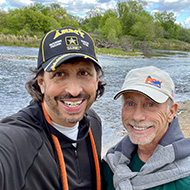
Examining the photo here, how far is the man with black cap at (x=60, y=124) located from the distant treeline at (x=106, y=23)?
64540mm

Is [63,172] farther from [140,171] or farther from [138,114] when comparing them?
[138,114]

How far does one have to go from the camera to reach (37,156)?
177 cm

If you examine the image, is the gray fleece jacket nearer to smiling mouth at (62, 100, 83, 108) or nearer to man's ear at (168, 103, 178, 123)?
man's ear at (168, 103, 178, 123)

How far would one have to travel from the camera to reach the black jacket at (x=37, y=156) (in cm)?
159

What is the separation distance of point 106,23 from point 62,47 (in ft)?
277

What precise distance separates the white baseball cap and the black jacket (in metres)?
0.74

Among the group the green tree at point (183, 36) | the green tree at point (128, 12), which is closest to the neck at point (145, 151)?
the green tree at point (128, 12)

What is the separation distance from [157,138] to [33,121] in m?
1.15

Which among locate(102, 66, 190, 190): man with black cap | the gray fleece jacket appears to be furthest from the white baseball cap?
the gray fleece jacket

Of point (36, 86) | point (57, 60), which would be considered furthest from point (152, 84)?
point (36, 86)

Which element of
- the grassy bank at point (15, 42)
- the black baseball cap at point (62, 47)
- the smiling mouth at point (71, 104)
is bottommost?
the smiling mouth at point (71, 104)

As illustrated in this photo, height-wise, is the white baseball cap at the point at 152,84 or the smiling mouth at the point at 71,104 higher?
the white baseball cap at the point at 152,84

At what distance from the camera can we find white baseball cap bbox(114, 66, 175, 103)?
200 centimetres

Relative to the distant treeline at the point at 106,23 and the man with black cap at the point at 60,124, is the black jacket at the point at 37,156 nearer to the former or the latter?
the man with black cap at the point at 60,124
